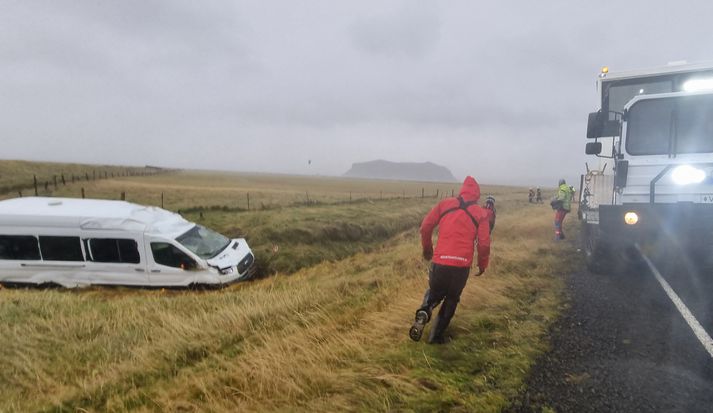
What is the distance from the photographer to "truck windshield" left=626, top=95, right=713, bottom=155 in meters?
5.80

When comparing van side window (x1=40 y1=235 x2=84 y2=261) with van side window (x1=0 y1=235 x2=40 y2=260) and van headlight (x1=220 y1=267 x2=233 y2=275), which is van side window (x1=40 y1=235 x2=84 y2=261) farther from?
van headlight (x1=220 y1=267 x2=233 y2=275)

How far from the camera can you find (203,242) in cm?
1036

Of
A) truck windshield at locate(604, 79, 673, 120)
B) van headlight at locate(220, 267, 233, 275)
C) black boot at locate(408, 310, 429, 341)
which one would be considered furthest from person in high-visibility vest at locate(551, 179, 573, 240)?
van headlight at locate(220, 267, 233, 275)

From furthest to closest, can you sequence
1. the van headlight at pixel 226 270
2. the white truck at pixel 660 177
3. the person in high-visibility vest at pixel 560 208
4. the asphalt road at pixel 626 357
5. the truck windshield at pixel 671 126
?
the person in high-visibility vest at pixel 560 208 < the van headlight at pixel 226 270 < the truck windshield at pixel 671 126 < the white truck at pixel 660 177 < the asphalt road at pixel 626 357

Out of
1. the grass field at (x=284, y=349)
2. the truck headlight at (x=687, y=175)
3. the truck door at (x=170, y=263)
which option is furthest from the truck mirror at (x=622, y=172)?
the truck door at (x=170, y=263)

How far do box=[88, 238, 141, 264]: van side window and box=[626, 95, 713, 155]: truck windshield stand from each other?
1167 cm

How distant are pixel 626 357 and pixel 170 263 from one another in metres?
9.74

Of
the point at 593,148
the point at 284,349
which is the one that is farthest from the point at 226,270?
the point at 593,148

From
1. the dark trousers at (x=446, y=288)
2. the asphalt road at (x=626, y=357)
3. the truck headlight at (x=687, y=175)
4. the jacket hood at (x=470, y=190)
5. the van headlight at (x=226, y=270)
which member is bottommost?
the van headlight at (x=226, y=270)

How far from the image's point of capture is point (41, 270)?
903 centimetres

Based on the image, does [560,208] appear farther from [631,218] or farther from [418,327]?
[418,327]

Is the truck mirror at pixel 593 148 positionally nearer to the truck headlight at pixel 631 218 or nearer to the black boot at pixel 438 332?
the truck headlight at pixel 631 218

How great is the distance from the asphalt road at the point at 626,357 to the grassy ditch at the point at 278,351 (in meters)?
0.24

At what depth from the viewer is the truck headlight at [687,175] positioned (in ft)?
18.2
